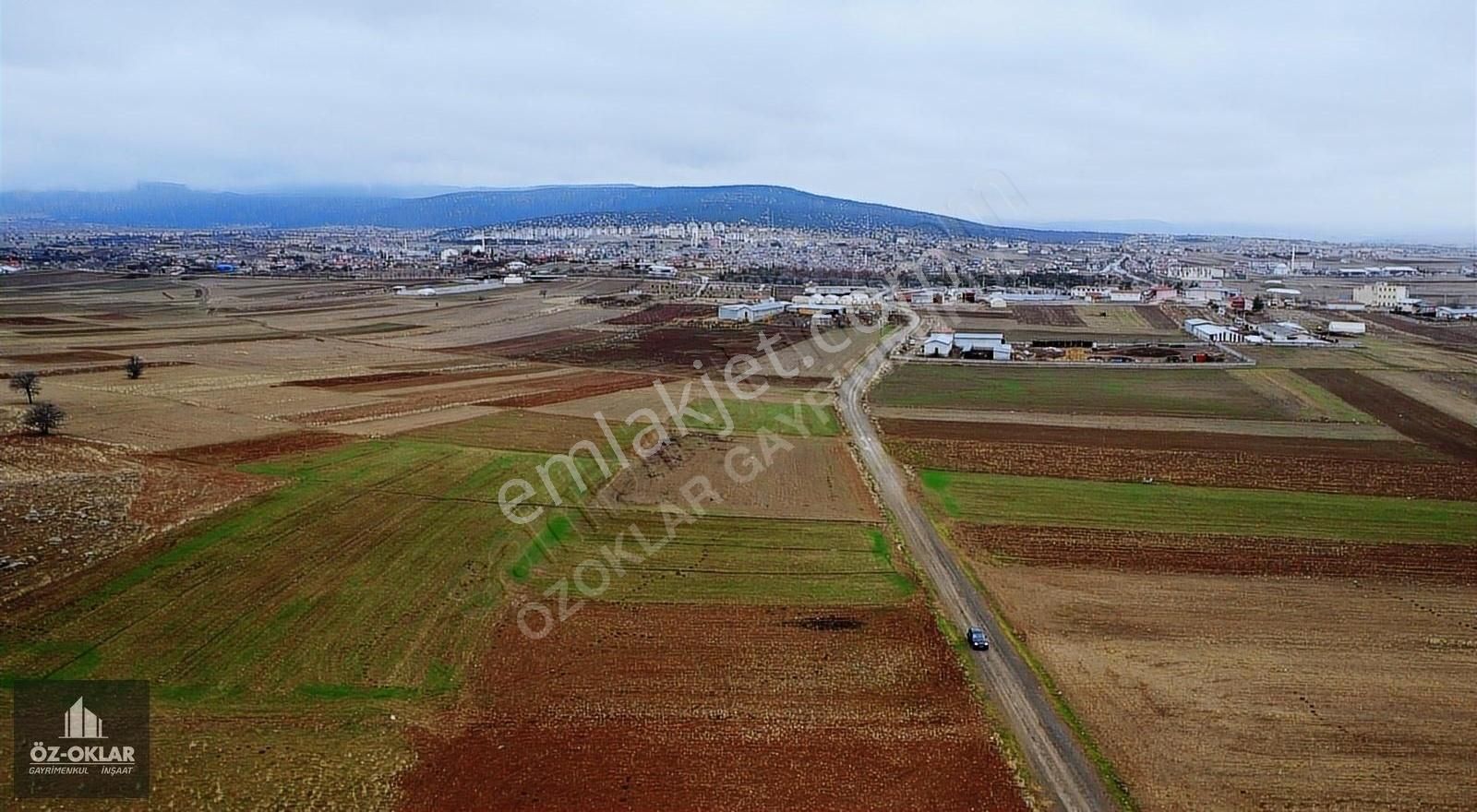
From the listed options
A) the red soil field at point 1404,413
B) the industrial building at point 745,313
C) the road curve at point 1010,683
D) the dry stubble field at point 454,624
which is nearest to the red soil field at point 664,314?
the industrial building at point 745,313

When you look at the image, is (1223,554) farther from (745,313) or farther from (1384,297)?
(1384,297)

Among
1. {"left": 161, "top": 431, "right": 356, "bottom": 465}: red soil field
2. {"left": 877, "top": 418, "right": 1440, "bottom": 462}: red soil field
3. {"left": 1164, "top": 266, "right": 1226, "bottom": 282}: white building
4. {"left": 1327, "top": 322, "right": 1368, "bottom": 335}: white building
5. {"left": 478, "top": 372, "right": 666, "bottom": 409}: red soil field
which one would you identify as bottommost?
{"left": 161, "top": 431, "right": 356, "bottom": 465}: red soil field

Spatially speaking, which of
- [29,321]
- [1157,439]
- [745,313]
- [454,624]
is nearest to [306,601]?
[454,624]

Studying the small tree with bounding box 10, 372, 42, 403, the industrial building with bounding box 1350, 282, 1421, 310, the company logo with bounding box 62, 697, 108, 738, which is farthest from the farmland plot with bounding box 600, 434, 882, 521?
the industrial building with bounding box 1350, 282, 1421, 310

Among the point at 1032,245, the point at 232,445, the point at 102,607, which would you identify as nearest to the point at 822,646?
the point at 102,607

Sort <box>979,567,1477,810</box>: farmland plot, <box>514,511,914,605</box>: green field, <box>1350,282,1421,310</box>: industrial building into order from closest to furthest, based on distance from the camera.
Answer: <box>979,567,1477,810</box>: farmland plot, <box>514,511,914,605</box>: green field, <box>1350,282,1421,310</box>: industrial building

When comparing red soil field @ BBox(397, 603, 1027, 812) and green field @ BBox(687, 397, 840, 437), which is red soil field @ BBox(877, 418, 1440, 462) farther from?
red soil field @ BBox(397, 603, 1027, 812)
